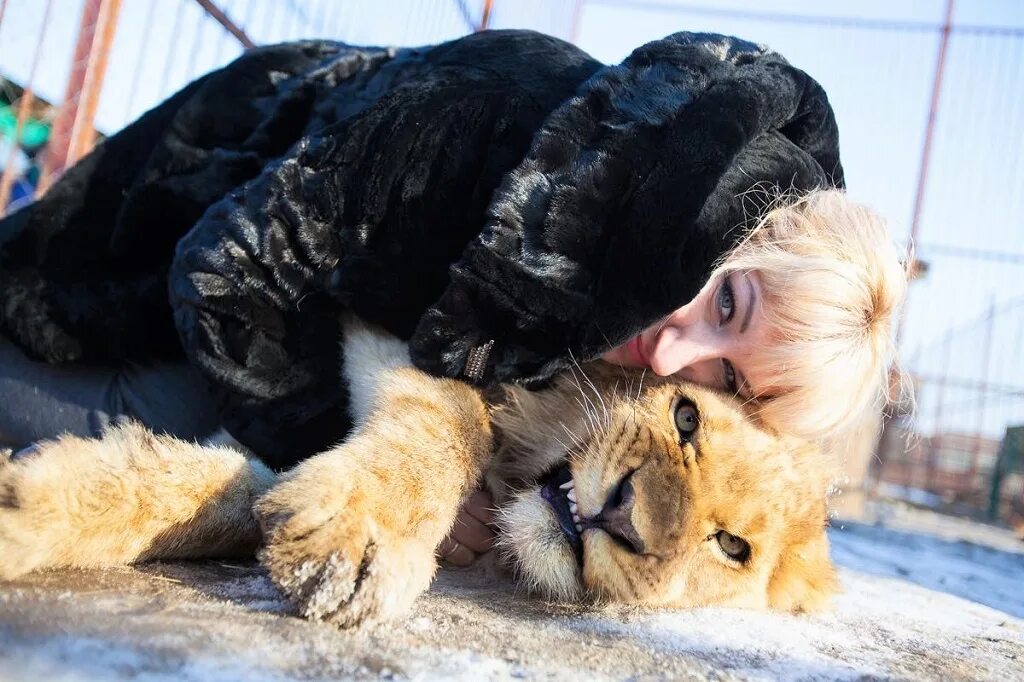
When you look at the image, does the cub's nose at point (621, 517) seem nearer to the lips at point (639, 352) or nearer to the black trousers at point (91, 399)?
the lips at point (639, 352)

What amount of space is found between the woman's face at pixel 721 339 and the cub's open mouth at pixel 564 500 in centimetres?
33

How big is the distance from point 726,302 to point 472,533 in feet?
2.91

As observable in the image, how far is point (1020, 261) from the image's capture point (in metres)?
9.06

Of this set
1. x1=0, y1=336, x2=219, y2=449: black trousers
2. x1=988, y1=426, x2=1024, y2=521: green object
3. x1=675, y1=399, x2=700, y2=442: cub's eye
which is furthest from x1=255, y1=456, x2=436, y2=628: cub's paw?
x1=988, y1=426, x2=1024, y2=521: green object

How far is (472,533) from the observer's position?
2082 mm

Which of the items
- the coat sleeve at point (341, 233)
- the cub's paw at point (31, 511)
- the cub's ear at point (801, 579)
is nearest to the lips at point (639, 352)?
the coat sleeve at point (341, 233)

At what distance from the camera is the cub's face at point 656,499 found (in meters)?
1.78

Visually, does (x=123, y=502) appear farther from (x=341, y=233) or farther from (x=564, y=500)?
(x=564, y=500)

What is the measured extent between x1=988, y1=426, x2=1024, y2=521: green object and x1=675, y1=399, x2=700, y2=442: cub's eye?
9296 mm

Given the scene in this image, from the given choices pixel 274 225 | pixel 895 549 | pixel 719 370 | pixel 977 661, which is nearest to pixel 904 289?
pixel 719 370

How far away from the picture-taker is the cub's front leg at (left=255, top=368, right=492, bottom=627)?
1345 millimetres

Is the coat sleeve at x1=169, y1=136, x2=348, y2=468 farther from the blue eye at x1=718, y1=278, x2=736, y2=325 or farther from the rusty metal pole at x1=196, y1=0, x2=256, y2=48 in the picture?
the rusty metal pole at x1=196, y1=0, x2=256, y2=48

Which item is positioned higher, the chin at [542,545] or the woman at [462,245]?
the woman at [462,245]

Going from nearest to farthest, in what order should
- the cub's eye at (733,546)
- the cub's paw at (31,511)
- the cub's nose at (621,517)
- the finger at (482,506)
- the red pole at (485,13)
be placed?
the cub's paw at (31,511) → the cub's nose at (621,517) → the cub's eye at (733,546) → the finger at (482,506) → the red pole at (485,13)
